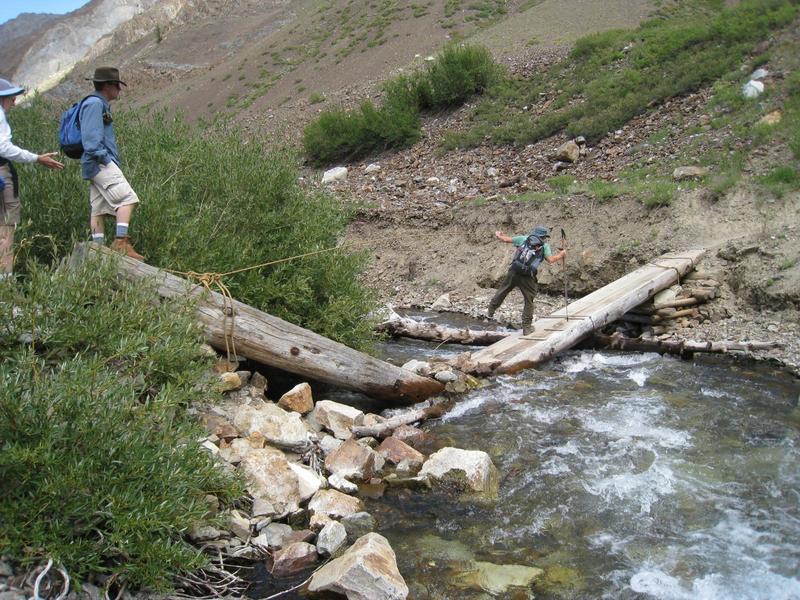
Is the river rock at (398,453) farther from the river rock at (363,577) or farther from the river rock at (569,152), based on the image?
the river rock at (569,152)

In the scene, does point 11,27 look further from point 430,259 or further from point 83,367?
point 83,367

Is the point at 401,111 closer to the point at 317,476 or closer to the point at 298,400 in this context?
the point at 298,400

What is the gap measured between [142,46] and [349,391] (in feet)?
269

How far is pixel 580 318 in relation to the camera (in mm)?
10898

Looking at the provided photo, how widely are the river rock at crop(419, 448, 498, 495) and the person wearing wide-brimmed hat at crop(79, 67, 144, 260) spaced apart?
362cm

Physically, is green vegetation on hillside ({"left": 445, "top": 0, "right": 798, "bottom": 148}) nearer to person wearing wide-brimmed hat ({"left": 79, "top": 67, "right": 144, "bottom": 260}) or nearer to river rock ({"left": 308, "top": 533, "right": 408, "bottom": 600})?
person wearing wide-brimmed hat ({"left": 79, "top": 67, "right": 144, "bottom": 260})

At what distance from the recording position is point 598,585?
4.95m

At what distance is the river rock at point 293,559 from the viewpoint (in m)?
5.07

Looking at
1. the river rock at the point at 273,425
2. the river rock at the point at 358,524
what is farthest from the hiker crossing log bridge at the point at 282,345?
the river rock at the point at 358,524

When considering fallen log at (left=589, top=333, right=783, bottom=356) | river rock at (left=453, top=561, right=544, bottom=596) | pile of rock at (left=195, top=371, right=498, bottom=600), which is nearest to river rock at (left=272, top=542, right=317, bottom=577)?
pile of rock at (left=195, top=371, right=498, bottom=600)

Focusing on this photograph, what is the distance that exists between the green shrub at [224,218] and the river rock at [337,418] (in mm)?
1489

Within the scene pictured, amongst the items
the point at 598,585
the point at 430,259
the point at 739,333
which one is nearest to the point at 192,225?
the point at 598,585

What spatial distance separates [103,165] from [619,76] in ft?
72.1

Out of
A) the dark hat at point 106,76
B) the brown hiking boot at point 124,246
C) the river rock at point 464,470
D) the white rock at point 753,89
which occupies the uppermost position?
the dark hat at point 106,76
